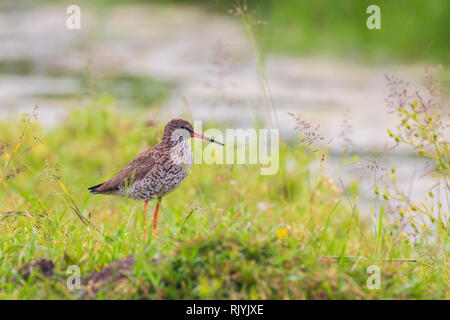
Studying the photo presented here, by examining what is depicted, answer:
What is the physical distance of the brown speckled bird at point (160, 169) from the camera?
11.4 ft

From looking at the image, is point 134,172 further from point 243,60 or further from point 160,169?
point 243,60

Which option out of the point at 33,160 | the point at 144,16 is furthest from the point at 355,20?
the point at 33,160

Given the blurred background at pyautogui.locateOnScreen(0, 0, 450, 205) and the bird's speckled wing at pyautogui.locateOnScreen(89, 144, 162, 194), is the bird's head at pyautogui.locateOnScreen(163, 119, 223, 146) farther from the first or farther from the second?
the blurred background at pyautogui.locateOnScreen(0, 0, 450, 205)

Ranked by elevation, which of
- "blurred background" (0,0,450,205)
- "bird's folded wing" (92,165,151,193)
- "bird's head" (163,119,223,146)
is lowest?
"bird's folded wing" (92,165,151,193)

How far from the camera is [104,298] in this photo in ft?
9.86

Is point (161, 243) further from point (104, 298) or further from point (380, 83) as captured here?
point (380, 83)

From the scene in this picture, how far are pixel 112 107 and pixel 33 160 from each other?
4.32 feet

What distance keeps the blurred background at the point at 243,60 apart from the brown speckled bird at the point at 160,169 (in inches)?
182

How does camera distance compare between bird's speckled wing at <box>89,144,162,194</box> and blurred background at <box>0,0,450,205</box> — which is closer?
bird's speckled wing at <box>89,144,162,194</box>

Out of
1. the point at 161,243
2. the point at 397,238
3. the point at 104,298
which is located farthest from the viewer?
the point at 397,238

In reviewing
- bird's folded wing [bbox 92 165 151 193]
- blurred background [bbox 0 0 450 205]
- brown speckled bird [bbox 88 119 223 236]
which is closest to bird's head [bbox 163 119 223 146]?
brown speckled bird [bbox 88 119 223 236]

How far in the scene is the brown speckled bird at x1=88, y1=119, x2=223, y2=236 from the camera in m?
3.48

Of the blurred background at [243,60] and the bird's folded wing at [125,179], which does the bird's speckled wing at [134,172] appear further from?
the blurred background at [243,60]

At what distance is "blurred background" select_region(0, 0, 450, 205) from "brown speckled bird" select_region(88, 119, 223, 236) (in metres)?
4.61
